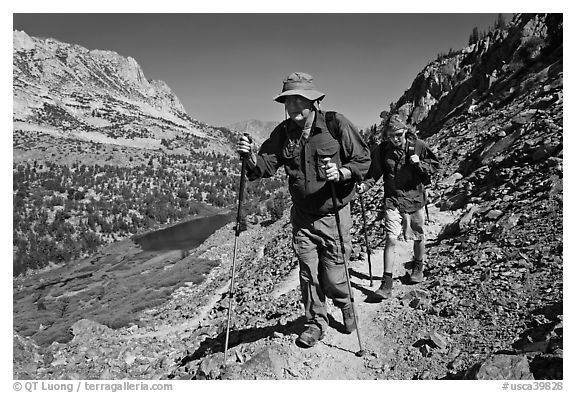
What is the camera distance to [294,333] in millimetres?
5785

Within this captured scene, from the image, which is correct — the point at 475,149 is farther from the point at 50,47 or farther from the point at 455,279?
the point at 50,47

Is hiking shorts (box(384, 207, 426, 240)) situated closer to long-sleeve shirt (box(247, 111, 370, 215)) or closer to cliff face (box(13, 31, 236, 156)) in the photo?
long-sleeve shirt (box(247, 111, 370, 215))

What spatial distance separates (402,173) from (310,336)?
2964mm

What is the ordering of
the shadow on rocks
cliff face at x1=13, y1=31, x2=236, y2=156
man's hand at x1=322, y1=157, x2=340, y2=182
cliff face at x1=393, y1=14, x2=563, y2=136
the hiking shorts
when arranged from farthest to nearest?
cliff face at x1=13, y1=31, x2=236, y2=156 → cliff face at x1=393, y1=14, x2=563, y2=136 → the hiking shorts → the shadow on rocks → man's hand at x1=322, y1=157, x2=340, y2=182

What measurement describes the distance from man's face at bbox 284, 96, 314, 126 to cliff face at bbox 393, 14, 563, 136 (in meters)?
20.9

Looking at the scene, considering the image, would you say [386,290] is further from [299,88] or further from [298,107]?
[299,88]

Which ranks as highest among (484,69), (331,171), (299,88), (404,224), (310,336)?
(484,69)

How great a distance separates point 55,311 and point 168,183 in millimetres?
36803

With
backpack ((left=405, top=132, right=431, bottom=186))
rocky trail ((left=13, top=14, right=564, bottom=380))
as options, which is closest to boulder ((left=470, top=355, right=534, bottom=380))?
rocky trail ((left=13, top=14, right=564, bottom=380))

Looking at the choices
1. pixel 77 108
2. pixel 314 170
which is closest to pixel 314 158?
pixel 314 170

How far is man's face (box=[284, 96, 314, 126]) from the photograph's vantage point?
456cm

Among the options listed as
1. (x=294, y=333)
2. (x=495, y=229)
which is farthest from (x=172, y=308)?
(x=495, y=229)

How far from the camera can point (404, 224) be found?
6602 mm

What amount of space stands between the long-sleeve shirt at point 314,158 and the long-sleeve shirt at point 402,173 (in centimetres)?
155
